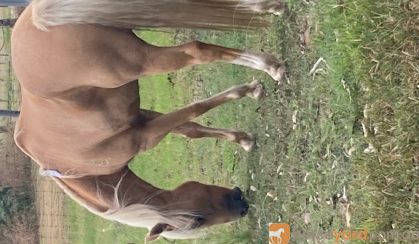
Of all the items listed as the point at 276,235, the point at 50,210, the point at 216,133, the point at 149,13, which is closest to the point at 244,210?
the point at 276,235

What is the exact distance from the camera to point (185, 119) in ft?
14.0

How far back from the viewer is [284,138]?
4.38 metres

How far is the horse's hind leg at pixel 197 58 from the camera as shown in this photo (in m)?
3.60

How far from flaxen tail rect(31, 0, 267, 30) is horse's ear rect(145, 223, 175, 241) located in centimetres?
133

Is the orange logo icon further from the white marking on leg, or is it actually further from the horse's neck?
the white marking on leg

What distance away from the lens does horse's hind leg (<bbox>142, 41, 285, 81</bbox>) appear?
11.8ft

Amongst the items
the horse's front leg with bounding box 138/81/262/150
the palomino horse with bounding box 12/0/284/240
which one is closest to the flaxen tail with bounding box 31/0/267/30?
the palomino horse with bounding box 12/0/284/240

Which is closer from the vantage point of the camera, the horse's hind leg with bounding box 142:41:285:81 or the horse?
the horse's hind leg with bounding box 142:41:285:81

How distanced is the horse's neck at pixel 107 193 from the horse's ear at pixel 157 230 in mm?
195

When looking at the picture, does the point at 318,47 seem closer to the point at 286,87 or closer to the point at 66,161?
the point at 286,87

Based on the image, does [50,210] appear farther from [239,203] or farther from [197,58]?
[197,58]

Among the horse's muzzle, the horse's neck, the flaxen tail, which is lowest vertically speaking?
the horse's muzzle

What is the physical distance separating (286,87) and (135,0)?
4.54 feet

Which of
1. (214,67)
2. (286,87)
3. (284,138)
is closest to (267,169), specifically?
(284,138)
